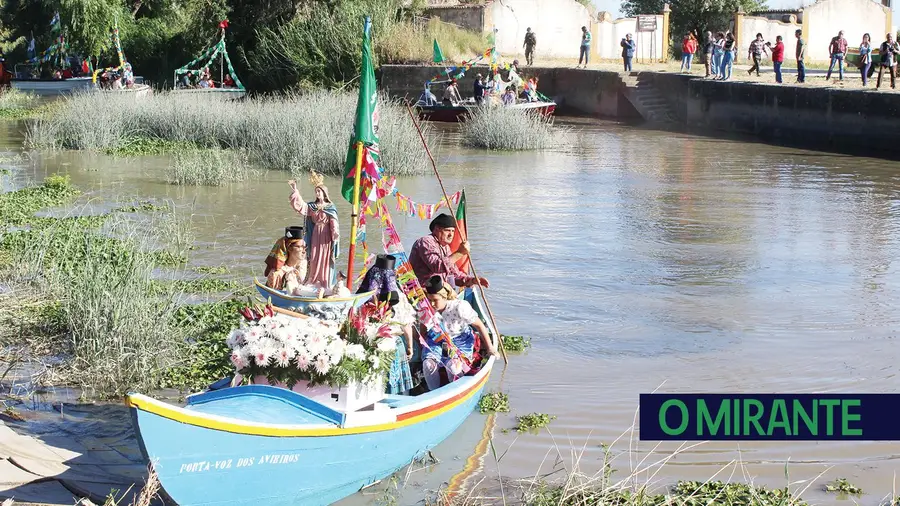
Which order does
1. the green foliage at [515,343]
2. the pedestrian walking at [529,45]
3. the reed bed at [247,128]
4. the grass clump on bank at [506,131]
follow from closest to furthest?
1. the green foliage at [515,343]
2. the reed bed at [247,128]
3. the grass clump on bank at [506,131]
4. the pedestrian walking at [529,45]

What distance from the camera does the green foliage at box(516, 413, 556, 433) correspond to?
9102 millimetres

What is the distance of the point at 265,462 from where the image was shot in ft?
21.6

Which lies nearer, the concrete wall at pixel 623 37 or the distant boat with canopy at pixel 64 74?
the distant boat with canopy at pixel 64 74

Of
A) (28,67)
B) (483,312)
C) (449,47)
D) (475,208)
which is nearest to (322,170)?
(475,208)

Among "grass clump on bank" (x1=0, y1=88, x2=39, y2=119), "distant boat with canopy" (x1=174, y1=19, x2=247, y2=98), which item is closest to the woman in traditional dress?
"grass clump on bank" (x1=0, y1=88, x2=39, y2=119)

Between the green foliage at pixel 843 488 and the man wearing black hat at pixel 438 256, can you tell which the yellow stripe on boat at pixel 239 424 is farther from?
the green foliage at pixel 843 488

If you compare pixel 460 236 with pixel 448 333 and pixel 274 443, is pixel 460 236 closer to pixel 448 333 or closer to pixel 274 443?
pixel 448 333

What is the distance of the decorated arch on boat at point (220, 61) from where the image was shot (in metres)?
41.7

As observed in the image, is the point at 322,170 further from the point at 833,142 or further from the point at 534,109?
the point at 833,142

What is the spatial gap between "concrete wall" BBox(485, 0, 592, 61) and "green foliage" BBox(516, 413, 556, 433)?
38.9 meters

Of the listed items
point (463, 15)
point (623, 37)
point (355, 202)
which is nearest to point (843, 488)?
point (355, 202)

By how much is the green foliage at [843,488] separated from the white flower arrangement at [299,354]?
3321mm

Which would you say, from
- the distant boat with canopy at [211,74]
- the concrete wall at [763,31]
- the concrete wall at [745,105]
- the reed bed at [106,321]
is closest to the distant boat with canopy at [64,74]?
the distant boat with canopy at [211,74]

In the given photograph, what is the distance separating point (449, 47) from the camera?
44312mm
